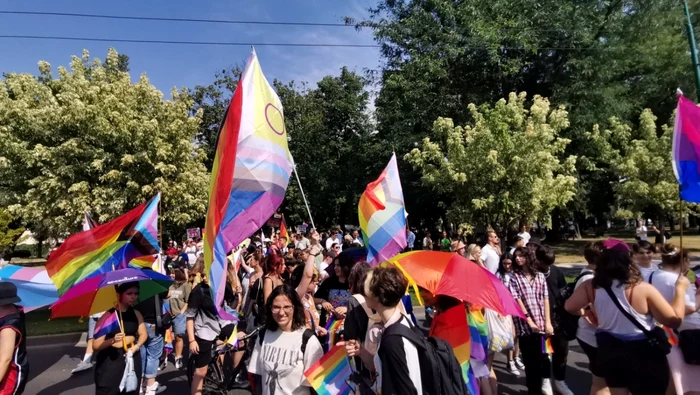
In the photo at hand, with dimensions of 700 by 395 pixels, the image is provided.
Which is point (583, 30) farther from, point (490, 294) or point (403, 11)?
point (490, 294)

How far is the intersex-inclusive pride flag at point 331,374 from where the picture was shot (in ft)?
9.33

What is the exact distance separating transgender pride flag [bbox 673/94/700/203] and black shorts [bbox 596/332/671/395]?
1933 mm

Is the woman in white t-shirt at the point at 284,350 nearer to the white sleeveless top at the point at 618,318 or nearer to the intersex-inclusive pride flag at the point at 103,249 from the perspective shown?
the white sleeveless top at the point at 618,318

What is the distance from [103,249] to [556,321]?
5.07 meters

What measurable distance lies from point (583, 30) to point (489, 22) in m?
4.07

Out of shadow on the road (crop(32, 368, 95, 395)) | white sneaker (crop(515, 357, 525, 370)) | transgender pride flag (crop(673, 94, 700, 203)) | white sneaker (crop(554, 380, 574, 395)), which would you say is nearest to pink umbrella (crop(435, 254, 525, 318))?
white sneaker (crop(554, 380, 574, 395))

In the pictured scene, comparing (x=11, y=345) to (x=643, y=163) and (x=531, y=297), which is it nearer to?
(x=531, y=297)

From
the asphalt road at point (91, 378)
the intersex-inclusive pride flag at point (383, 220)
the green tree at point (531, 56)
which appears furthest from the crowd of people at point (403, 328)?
the green tree at point (531, 56)

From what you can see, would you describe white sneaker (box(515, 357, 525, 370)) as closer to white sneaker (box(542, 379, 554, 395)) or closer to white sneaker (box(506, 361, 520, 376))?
white sneaker (box(506, 361, 520, 376))

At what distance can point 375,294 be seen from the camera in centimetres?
255

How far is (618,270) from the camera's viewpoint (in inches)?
130

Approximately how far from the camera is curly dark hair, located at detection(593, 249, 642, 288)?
10.9 feet

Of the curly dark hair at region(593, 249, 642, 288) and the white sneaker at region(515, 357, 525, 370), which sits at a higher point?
the curly dark hair at region(593, 249, 642, 288)

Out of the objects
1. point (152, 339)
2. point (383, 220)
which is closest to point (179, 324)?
point (152, 339)
